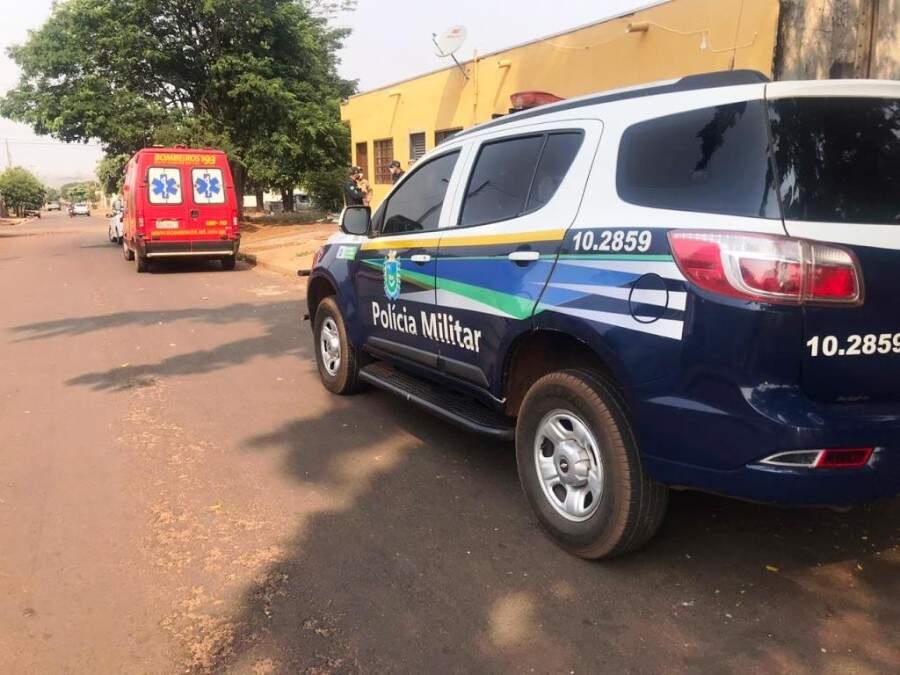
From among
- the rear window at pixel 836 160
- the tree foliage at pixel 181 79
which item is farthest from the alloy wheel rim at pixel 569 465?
the tree foliage at pixel 181 79

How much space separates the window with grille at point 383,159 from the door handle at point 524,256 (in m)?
17.5

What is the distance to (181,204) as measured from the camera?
14.9 m

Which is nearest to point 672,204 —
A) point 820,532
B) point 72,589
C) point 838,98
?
point 838,98

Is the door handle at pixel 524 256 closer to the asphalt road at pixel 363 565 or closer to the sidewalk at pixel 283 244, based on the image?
the asphalt road at pixel 363 565

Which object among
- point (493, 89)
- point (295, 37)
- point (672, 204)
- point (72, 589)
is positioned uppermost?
point (295, 37)

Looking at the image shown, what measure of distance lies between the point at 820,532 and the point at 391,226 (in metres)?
3.08

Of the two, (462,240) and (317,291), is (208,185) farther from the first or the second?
(462,240)

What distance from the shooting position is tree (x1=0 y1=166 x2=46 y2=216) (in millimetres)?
79188

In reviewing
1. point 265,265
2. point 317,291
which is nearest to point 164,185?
point 265,265

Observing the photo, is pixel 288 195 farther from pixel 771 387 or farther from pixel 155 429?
pixel 771 387

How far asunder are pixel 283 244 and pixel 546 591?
18752 millimetres

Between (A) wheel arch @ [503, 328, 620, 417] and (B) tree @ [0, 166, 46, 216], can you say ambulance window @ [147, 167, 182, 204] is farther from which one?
(B) tree @ [0, 166, 46, 216]

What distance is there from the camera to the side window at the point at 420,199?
4.39 m

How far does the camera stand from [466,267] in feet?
12.7
